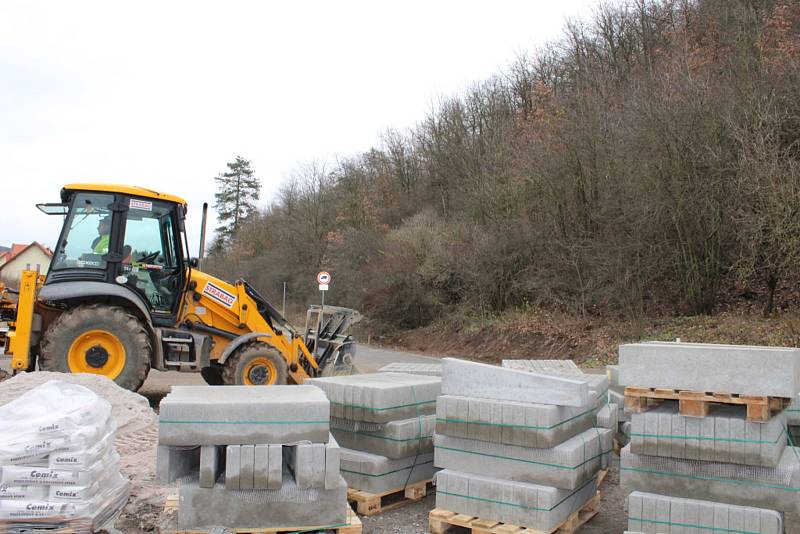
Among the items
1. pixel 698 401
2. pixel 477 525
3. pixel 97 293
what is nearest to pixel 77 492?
pixel 477 525

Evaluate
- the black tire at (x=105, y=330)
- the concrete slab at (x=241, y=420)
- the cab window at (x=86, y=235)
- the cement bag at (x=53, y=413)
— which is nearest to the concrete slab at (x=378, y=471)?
the concrete slab at (x=241, y=420)

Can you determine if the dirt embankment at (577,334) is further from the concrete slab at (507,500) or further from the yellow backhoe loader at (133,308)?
the concrete slab at (507,500)

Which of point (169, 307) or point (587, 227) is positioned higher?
point (587, 227)

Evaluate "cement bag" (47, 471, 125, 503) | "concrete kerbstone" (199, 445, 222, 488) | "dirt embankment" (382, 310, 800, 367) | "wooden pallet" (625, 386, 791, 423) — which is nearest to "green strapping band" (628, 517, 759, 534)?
"wooden pallet" (625, 386, 791, 423)

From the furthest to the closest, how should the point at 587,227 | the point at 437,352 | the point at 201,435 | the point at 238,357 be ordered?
the point at 437,352 < the point at 587,227 < the point at 238,357 < the point at 201,435

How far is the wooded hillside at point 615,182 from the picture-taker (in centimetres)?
1570

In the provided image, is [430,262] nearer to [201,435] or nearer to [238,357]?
[238,357]

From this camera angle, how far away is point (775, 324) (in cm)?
1495

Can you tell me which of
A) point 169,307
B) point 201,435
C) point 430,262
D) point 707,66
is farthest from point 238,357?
point 430,262

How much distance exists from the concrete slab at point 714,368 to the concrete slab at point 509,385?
17.4 inches

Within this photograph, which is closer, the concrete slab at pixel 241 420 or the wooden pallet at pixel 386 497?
the concrete slab at pixel 241 420

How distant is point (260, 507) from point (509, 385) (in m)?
2.21

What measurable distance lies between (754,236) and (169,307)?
12.6m

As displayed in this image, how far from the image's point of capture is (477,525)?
17.5 ft
